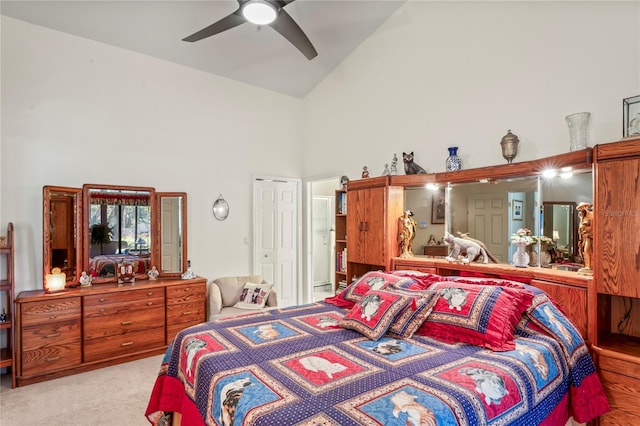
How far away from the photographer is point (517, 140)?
9.57 feet

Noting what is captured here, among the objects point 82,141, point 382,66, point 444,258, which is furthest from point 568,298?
point 82,141

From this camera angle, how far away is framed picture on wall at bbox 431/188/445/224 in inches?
138

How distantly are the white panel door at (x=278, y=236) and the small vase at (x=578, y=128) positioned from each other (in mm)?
3768

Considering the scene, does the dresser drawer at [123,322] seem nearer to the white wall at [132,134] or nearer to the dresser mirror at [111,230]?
the dresser mirror at [111,230]

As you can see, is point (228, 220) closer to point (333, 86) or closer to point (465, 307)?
point (333, 86)

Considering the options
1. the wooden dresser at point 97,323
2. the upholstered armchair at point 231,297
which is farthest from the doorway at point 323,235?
the wooden dresser at point 97,323

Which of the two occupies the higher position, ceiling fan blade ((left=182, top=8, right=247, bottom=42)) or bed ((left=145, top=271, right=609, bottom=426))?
ceiling fan blade ((left=182, top=8, right=247, bottom=42))

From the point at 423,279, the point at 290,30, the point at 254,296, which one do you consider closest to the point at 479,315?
the point at 423,279

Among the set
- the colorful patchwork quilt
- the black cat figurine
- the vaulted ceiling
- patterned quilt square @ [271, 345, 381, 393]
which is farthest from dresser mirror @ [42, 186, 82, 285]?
the black cat figurine

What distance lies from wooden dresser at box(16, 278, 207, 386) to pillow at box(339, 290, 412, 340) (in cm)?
246

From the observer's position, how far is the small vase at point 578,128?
8.06 ft

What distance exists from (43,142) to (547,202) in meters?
4.82

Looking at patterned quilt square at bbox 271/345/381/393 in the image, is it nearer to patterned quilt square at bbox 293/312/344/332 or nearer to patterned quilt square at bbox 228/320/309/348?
patterned quilt square at bbox 228/320/309/348

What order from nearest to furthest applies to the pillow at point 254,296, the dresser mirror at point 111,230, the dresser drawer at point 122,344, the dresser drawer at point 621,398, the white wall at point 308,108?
1. the dresser drawer at point 621,398
2. the white wall at point 308,108
3. the dresser drawer at point 122,344
4. the dresser mirror at point 111,230
5. the pillow at point 254,296
